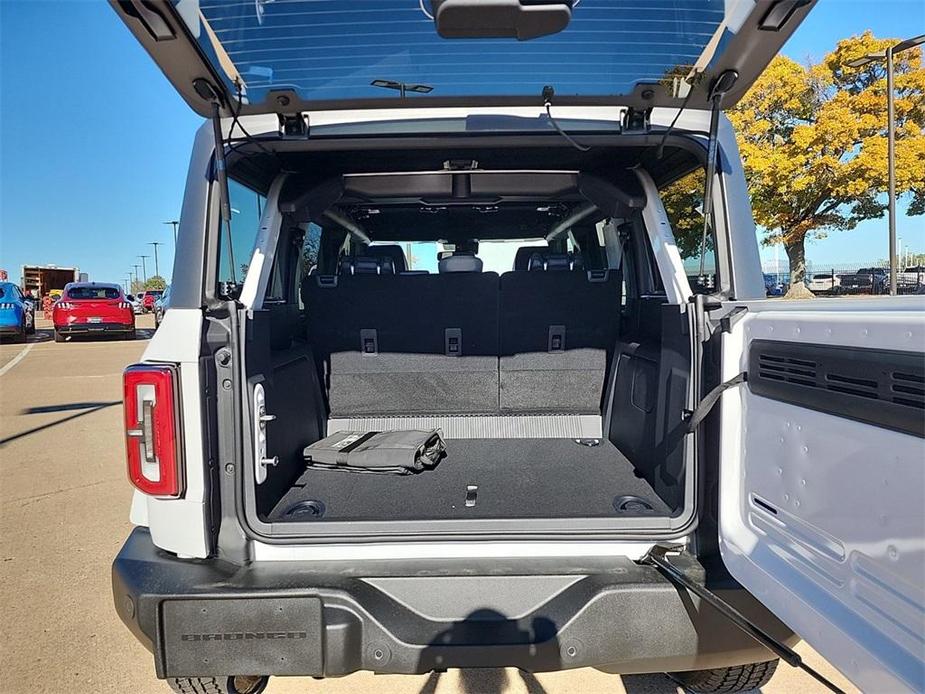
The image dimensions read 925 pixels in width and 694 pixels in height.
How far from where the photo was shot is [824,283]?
30844 millimetres

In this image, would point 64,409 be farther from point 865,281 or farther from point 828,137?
point 865,281

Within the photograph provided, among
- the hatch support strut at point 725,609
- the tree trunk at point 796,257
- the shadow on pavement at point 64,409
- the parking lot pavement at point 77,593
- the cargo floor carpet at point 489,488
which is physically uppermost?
the tree trunk at point 796,257

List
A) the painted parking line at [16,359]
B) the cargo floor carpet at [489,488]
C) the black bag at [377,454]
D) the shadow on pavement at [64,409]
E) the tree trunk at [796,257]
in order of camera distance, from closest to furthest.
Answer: the cargo floor carpet at [489,488], the black bag at [377,454], the shadow on pavement at [64,409], the painted parking line at [16,359], the tree trunk at [796,257]

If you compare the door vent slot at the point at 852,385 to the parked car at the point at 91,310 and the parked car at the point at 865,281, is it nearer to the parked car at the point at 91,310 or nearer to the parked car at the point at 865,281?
the parked car at the point at 91,310

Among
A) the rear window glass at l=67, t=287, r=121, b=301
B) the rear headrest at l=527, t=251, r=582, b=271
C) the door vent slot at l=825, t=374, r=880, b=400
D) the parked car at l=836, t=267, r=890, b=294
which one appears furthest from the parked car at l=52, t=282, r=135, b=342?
the parked car at l=836, t=267, r=890, b=294

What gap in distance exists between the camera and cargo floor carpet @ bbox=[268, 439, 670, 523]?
2.23 meters

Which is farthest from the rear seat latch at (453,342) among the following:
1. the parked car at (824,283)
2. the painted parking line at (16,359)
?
the parked car at (824,283)

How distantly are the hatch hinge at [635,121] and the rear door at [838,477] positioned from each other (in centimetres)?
70

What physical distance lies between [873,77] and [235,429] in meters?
25.6

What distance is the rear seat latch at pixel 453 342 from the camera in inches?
137

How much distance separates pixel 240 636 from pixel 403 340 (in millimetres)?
2000

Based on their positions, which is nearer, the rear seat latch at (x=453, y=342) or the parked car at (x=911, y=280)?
the rear seat latch at (x=453, y=342)

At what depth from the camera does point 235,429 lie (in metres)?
1.90

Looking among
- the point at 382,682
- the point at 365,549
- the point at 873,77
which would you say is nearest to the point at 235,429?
the point at 365,549
